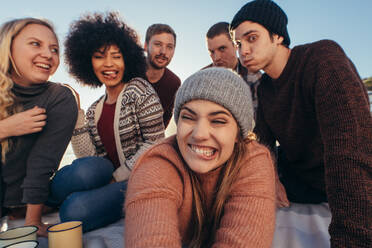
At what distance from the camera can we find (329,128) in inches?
53.6

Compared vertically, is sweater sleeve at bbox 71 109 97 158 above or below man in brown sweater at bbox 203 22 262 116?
below

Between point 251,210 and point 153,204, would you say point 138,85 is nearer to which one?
point 153,204

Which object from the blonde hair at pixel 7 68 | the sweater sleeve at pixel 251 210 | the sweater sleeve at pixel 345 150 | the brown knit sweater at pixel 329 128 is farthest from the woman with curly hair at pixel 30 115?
the sweater sleeve at pixel 345 150

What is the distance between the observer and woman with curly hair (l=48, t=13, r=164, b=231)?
72.5 inches

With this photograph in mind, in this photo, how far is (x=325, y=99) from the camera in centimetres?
145

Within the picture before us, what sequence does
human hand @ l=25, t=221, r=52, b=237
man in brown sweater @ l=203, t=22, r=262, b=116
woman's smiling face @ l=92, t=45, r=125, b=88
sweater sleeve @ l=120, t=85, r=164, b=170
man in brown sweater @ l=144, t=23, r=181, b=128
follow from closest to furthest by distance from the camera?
1. human hand @ l=25, t=221, r=52, b=237
2. sweater sleeve @ l=120, t=85, r=164, b=170
3. woman's smiling face @ l=92, t=45, r=125, b=88
4. man in brown sweater @ l=203, t=22, r=262, b=116
5. man in brown sweater @ l=144, t=23, r=181, b=128

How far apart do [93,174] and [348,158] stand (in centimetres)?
161

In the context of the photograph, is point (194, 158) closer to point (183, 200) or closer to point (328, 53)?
point (183, 200)

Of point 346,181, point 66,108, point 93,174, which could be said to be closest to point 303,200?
point 346,181

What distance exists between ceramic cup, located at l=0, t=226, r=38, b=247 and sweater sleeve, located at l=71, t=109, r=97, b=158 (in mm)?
864

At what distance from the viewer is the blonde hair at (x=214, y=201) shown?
129cm

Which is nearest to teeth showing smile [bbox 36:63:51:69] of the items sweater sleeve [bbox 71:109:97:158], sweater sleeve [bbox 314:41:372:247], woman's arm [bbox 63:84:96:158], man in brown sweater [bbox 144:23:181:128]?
woman's arm [bbox 63:84:96:158]

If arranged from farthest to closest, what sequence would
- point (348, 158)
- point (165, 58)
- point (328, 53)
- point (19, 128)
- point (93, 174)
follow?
point (165, 58) → point (93, 174) → point (19, 128) → point (328, 53) → point (348, 158)

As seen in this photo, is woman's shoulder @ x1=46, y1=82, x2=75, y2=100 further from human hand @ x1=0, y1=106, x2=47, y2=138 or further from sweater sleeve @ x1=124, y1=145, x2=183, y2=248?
sweater sleeve @ x1=124, y1=145, x2=183, y2=248
